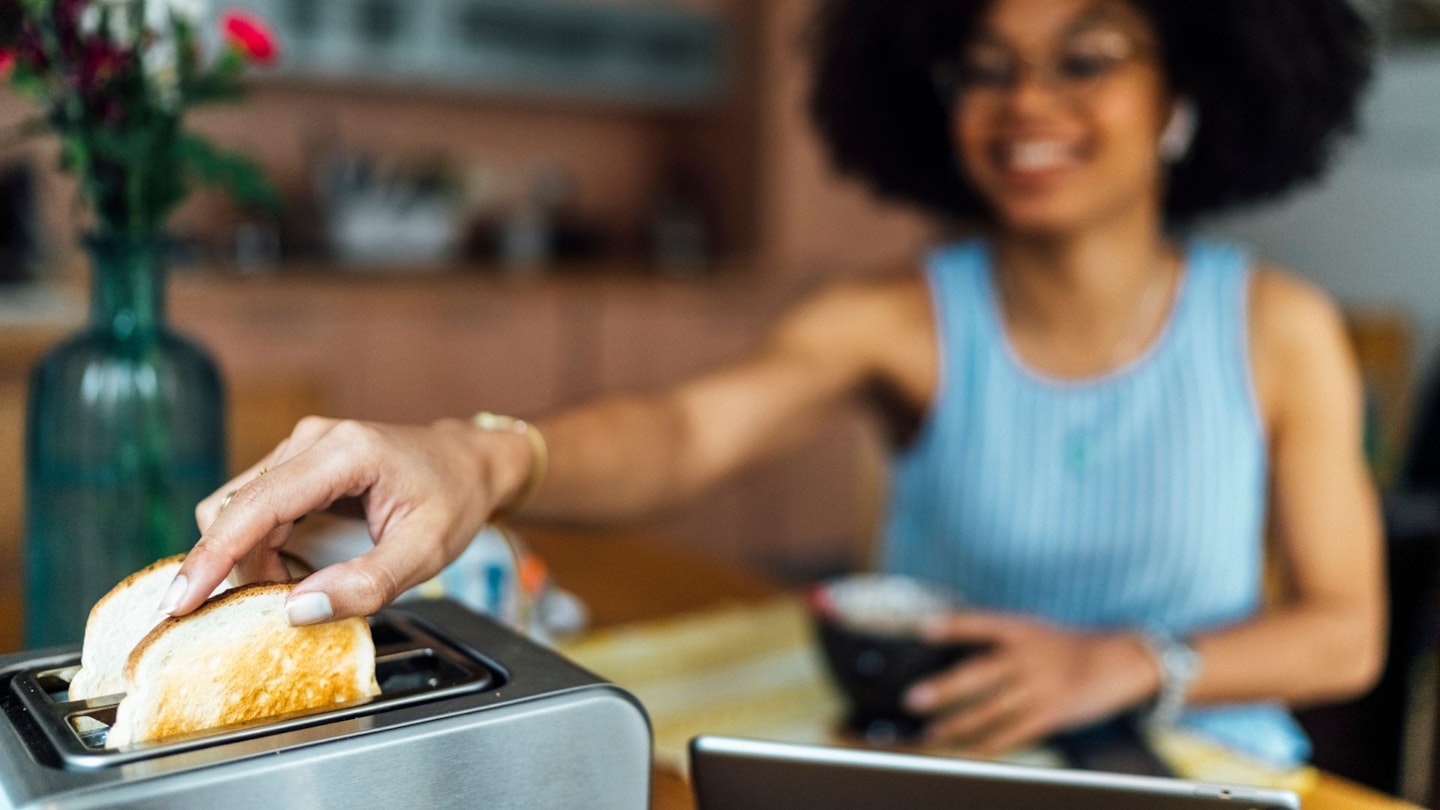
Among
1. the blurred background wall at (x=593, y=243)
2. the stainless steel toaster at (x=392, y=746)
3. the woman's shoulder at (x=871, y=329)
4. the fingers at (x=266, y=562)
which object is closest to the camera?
the stainless steel toaster at (x=392, y=746)

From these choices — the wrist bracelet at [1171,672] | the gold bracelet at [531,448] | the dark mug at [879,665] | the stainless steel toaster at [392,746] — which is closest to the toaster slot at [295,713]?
the stainless steel toaster at [392,746]

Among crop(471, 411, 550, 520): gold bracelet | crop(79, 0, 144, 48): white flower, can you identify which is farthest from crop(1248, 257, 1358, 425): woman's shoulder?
crop(79, 0, 144, 48): white flower

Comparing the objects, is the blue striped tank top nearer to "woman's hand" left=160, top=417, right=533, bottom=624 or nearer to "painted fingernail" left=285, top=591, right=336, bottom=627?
"woman's hand" left=160, top=417, right=533, bottom=624

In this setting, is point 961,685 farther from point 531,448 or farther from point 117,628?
point 117,628

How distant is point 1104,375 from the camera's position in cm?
138

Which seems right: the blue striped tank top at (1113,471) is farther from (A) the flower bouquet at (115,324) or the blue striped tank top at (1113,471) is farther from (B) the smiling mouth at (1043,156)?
(A) the flower bouquet at (115,324)

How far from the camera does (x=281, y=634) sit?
1.61 ft

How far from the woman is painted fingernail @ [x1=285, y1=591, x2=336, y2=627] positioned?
0.49 metres

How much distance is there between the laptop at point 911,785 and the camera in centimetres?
52

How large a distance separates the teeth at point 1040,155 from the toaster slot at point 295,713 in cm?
84

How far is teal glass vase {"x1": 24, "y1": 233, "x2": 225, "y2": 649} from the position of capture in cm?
76

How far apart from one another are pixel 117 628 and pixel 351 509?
150mm

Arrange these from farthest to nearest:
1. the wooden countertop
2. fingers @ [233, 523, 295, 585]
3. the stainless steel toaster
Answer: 1. the wooden countertop
2. fingers @ [233, 523, 295, 585]
3. the stainless steel toaster

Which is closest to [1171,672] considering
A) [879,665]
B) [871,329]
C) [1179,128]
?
[879,665]
